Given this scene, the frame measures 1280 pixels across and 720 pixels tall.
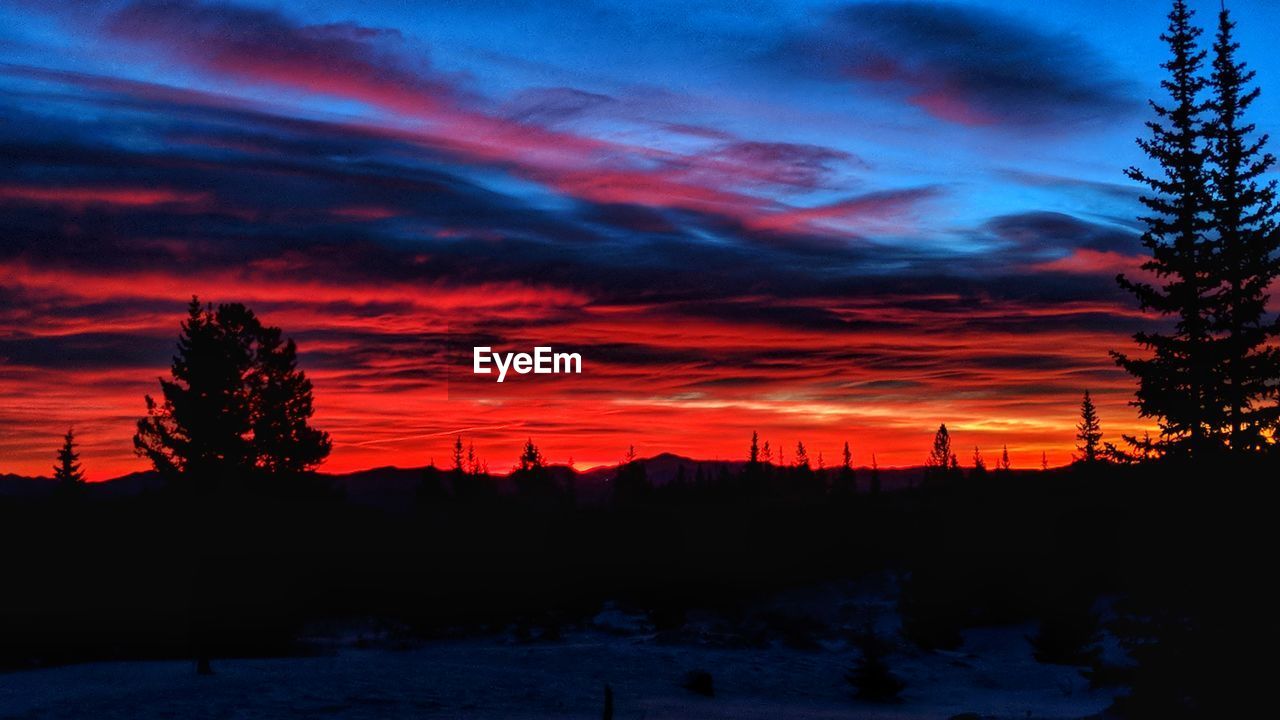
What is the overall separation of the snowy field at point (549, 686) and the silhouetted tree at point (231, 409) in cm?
737

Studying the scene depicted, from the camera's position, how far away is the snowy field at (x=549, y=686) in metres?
20.8

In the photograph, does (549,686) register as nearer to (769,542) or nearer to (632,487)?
(769,542)

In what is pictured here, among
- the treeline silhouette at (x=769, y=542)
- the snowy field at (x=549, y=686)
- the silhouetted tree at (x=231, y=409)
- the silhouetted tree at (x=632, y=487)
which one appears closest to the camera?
the treeline silhouette at (x=769, y=542)

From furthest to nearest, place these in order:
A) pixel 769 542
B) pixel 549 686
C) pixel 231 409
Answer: pixel 769 542 < pixel 231 409 < pixel 549 686

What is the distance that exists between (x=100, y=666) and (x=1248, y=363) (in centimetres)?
3299

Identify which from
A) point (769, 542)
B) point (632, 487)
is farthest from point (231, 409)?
point (632, 487)

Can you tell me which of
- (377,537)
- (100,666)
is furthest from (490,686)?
(377,537)

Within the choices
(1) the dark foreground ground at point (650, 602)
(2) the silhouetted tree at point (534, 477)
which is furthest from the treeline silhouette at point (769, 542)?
(2) the silhouetted tree at point (534, 477)

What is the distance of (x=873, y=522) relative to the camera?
54.7 m

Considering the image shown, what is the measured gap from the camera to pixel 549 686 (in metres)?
24.2

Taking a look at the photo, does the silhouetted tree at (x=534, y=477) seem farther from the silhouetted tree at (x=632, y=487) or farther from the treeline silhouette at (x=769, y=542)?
the treeline silhouette at (x=769, y=542)

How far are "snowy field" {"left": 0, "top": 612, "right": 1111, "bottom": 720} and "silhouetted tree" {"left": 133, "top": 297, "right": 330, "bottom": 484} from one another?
737 cm

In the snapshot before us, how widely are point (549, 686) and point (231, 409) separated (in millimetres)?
19101

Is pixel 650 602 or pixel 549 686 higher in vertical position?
pixel 549 686
